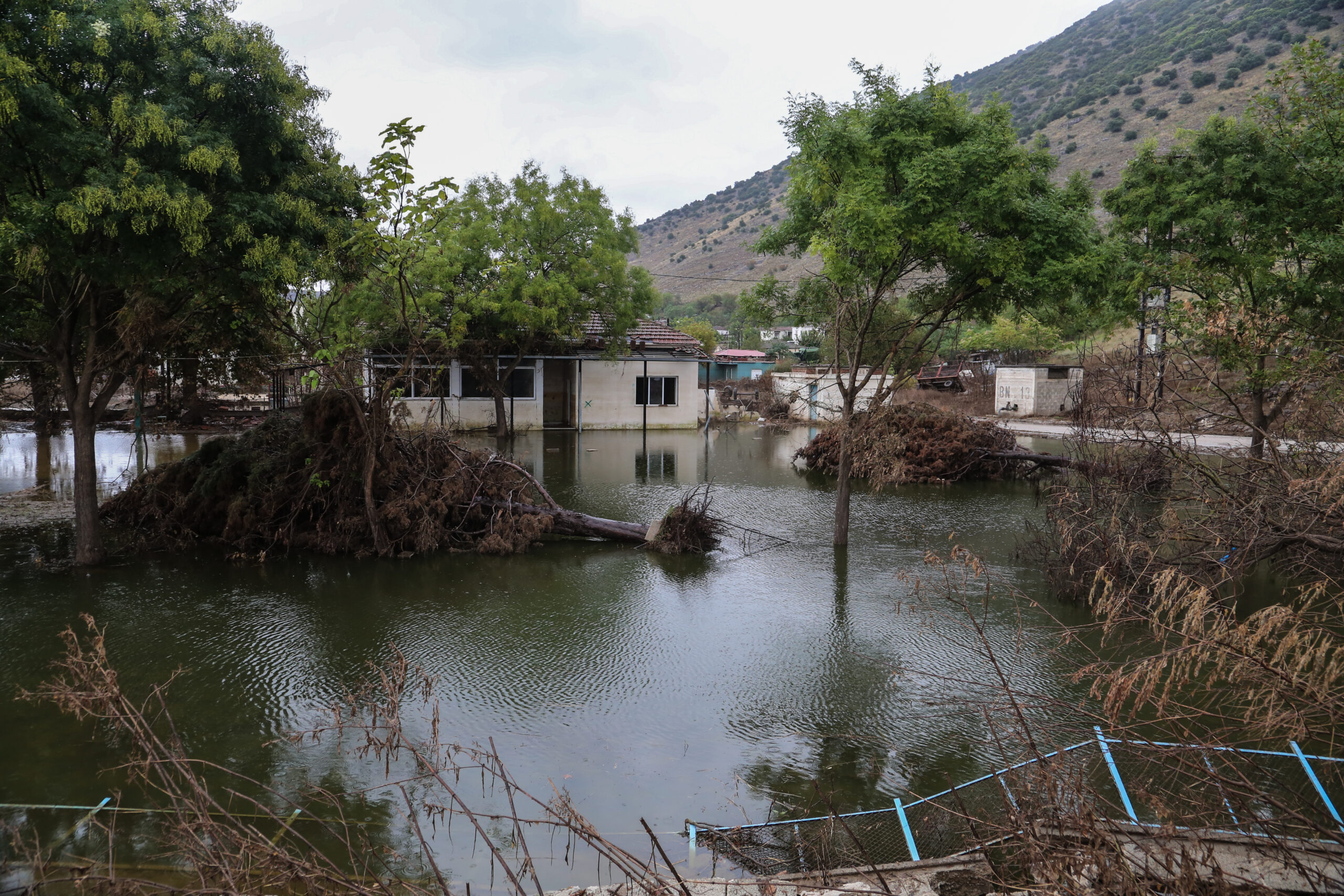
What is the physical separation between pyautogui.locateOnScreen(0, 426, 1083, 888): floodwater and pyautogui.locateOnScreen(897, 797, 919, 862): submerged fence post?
1.68 feet

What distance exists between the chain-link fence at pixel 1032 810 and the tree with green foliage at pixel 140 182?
780 centimetres

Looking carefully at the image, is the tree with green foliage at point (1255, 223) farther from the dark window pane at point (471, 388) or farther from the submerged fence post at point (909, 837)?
the dark window pane at point (471, 388)

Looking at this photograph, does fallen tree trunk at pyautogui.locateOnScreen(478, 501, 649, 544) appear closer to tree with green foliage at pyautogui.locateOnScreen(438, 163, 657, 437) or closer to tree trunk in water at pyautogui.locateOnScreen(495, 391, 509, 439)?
tree with green foliage at pyautogui.locateOnScreen(438, 163, 657, 437)

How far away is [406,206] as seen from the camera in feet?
30.1

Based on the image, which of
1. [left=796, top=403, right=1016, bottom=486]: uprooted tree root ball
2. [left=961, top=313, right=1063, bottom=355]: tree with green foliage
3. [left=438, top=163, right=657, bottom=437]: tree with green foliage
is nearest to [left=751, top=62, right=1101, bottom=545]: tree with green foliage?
[left=796, top=403, right=1016, bottom=486]: uprooted tree root ball

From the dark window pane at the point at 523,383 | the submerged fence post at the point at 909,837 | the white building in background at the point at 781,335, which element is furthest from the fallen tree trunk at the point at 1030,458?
the white building in background at the point at 781,335

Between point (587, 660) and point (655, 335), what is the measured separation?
24.5m

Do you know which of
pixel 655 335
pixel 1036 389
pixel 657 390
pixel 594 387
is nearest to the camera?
pixel 594 387

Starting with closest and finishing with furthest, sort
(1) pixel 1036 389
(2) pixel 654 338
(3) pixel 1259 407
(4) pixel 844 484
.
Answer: (4) pixel 844 484 < (3) pixel 1259 407 < (2) pixel 654 338 < (1) pixel 1036 389

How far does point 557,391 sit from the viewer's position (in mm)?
31391

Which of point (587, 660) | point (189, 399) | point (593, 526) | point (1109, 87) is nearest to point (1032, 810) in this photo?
point (587, 660)

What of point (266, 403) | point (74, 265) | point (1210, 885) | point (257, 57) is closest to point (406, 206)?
point (257, 57)

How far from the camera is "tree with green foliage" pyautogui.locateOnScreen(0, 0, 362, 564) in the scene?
8086 mm

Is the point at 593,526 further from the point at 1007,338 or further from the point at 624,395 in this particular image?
the point at 1007,338
